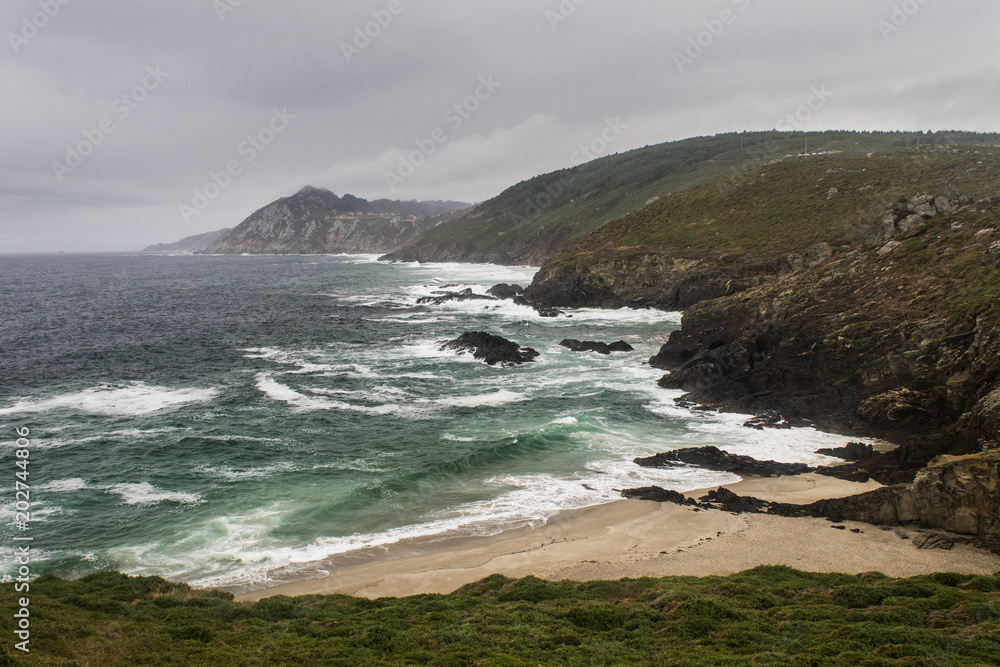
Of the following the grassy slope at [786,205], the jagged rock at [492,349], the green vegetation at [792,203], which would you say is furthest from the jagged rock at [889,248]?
the green vegetation at [792,203]

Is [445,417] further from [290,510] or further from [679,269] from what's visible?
[679,269]

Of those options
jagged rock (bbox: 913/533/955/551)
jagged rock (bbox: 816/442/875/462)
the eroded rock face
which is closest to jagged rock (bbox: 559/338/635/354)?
jagged rock (bbox: 816/442/875/462)

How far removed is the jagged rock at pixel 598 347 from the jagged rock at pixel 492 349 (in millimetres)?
4079

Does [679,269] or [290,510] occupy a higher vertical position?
[679,269]

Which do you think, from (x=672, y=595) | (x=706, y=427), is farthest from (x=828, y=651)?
(x=706, y=427)

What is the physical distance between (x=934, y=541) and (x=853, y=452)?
8.63 meters

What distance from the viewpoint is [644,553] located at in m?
19.4

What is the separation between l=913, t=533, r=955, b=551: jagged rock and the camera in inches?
704

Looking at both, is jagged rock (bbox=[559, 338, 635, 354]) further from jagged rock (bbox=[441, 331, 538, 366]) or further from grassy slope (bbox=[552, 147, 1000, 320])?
grassy slope (bbox=[552, 147, 1000, 320])

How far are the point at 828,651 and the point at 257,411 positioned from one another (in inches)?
1259

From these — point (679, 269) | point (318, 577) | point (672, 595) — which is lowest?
point (318, 577)

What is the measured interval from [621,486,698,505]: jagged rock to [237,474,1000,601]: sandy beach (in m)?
0.52

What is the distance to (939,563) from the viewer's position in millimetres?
17031

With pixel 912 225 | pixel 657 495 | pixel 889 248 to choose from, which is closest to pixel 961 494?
pixel 657 495
